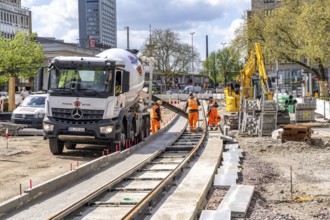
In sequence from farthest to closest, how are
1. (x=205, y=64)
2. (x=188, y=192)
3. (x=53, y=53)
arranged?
(x=205, y=64)
(x=53, y=53)
(x=188, y=192)

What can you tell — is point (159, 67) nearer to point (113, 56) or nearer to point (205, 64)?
point (205, 64)

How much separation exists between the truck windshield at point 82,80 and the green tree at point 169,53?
245 ft

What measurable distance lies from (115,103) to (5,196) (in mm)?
6081

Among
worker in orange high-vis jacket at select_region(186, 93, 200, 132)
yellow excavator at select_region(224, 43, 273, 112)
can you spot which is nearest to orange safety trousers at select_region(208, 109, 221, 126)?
worker in orange high-vis jacket at select_region(186, 93, 200, 132)

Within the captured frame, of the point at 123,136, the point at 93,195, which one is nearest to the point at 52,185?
the point at 93,195

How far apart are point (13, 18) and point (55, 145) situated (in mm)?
87055

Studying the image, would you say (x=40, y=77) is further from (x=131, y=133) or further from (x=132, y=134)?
(x=132, y=134)

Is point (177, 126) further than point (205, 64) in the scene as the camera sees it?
No

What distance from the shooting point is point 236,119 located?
89.7 feet

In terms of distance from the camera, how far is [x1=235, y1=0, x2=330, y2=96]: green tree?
31.2m

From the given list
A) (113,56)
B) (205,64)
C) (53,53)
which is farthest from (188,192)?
(205,64)

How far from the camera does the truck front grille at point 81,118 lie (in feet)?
53.1

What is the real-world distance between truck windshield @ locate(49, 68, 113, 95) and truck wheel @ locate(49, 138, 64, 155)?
1.80 metres

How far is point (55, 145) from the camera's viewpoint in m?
17.2
